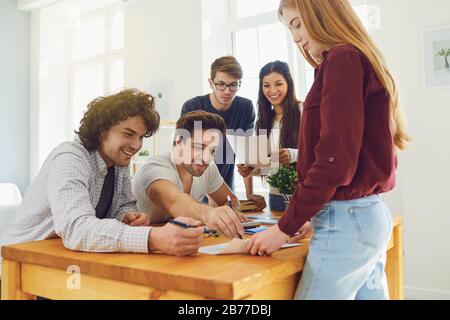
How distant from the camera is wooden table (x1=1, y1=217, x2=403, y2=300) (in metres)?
0.80

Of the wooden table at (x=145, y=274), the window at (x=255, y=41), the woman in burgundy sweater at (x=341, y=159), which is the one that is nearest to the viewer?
the wooden table at (x=145, y=274)

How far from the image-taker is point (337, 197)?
948mm

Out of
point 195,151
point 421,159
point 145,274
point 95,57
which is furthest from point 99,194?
point 95,57

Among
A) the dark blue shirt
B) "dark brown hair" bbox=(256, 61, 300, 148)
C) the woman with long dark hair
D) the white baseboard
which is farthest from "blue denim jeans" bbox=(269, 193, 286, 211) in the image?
the white baseboard

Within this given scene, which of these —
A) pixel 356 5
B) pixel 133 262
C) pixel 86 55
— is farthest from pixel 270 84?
pixel 86 55

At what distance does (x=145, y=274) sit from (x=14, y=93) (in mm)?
5587

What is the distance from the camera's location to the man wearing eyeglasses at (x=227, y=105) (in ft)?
8.23

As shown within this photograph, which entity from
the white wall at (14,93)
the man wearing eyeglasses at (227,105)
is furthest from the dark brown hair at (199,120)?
the white wall at (14,93)

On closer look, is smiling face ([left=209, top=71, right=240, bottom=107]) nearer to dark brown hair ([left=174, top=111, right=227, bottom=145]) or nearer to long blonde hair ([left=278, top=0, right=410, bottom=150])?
dark brown hair ([left=174, top=111, right=227, bottom=145])

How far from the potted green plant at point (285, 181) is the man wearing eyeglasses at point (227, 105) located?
64cm

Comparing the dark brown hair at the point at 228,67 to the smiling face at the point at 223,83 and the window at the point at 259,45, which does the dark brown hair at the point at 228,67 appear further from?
the window at the point at 259,45

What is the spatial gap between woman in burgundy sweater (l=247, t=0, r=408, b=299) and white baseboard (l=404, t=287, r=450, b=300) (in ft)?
7.11

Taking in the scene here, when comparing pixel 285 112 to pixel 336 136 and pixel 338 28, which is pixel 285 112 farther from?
pixel 336 136

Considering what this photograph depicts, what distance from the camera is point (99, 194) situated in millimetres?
1449
